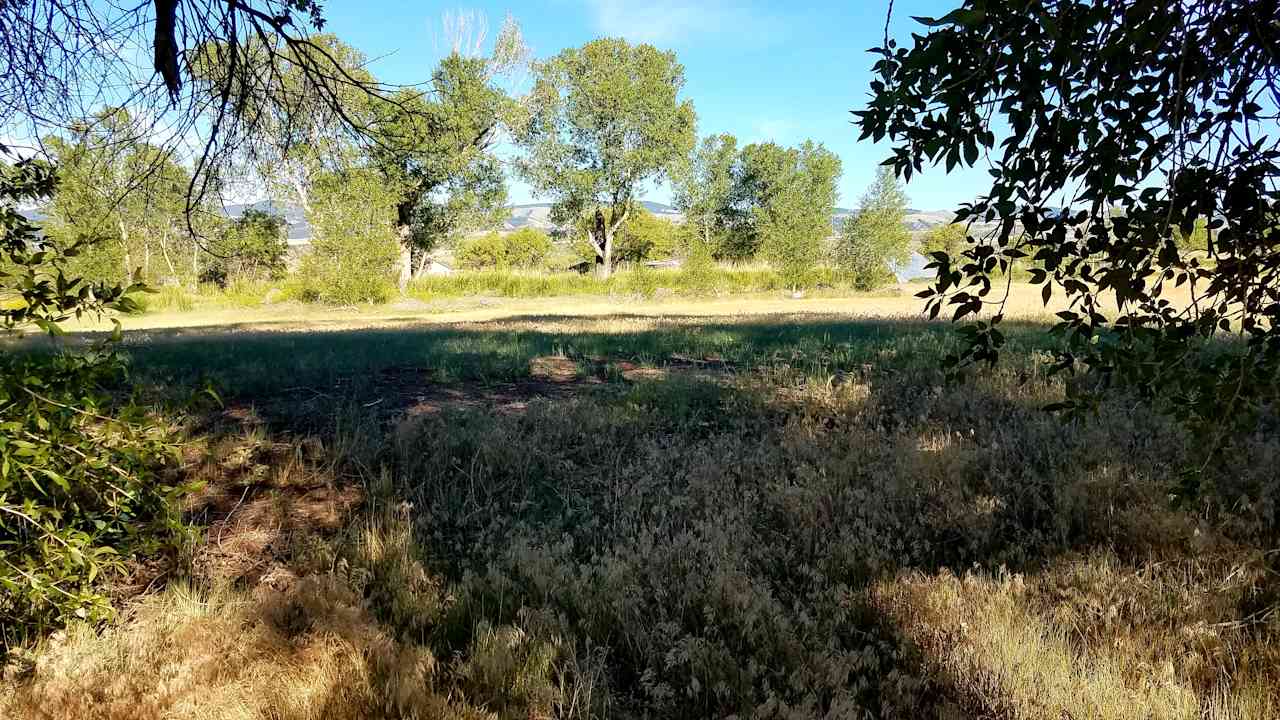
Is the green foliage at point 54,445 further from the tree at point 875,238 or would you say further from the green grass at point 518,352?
the tree at point 875,238

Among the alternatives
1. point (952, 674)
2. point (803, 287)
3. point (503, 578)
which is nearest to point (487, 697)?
point (503, 578)

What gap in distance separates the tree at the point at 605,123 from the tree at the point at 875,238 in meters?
13.1

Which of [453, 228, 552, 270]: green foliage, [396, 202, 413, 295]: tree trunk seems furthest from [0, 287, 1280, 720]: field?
[453, 228, 552, 270]: green foliage

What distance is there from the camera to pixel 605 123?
47.4m

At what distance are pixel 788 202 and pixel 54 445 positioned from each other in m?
52.5

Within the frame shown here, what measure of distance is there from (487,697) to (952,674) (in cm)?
185

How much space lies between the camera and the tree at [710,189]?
54.7 metres

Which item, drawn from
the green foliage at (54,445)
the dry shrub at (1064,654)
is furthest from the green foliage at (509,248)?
the dry shrub at (1064,654)

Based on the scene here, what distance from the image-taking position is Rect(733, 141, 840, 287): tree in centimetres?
4775

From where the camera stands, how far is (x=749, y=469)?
505 cm

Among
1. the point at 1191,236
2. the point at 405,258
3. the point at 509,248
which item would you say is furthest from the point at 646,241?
the point at 1191,236

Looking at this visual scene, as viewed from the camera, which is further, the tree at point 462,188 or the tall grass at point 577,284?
the tall grass at point 577,284

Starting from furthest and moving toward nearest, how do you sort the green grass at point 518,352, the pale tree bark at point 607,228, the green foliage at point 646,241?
the green foliage at point 646,241, the pale tree bark at point 607,228, the green grass at point 518,352

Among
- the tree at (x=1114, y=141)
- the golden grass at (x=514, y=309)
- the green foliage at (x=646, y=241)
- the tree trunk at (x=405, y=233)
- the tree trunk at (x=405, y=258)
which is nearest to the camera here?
the tree at (x=1114, y=141)
